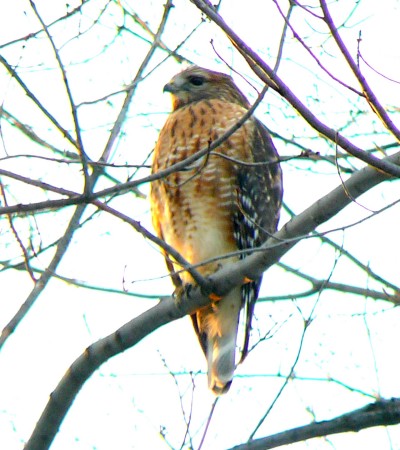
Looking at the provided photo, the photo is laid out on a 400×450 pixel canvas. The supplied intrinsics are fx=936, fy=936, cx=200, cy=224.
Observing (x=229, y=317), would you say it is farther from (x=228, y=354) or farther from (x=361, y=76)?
(x=361, y=76)

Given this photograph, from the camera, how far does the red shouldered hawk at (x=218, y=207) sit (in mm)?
5410

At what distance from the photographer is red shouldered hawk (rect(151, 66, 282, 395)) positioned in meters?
5.41

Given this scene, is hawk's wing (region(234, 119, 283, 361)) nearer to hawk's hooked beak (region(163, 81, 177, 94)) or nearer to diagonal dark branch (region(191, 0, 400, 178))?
hawk's hooked beak (region(163, 81, 177, 94))

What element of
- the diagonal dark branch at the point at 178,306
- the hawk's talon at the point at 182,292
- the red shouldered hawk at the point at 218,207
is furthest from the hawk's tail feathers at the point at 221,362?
the diagonal dark branch at the point at 178,306

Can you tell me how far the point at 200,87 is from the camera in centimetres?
633

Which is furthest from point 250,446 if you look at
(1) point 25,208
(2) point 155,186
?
(2) point 155,186

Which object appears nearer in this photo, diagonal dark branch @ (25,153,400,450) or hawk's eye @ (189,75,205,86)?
diagonal dark branch @ (25,153,400,450)

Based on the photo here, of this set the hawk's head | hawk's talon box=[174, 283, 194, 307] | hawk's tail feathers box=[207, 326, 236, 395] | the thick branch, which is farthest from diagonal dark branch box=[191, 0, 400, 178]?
the hawk's head

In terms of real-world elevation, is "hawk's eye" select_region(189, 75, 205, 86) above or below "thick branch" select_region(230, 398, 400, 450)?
above

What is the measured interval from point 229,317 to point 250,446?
2.01 m

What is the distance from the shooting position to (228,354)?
216 inches

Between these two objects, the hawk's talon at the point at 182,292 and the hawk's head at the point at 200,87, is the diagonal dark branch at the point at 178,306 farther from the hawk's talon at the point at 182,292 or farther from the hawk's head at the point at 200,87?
the hawk's head at the point at 200,87

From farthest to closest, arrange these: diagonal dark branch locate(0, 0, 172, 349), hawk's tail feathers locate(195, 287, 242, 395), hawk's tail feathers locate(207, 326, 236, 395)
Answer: hawk's tail feathers locate(195, 287, 242, 395), hawk's tail feathers locate(207, 326, 236, 395), diagonal dark branch locate(0, 0, 172, 349)

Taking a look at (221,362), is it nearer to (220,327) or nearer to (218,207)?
(220,327)
